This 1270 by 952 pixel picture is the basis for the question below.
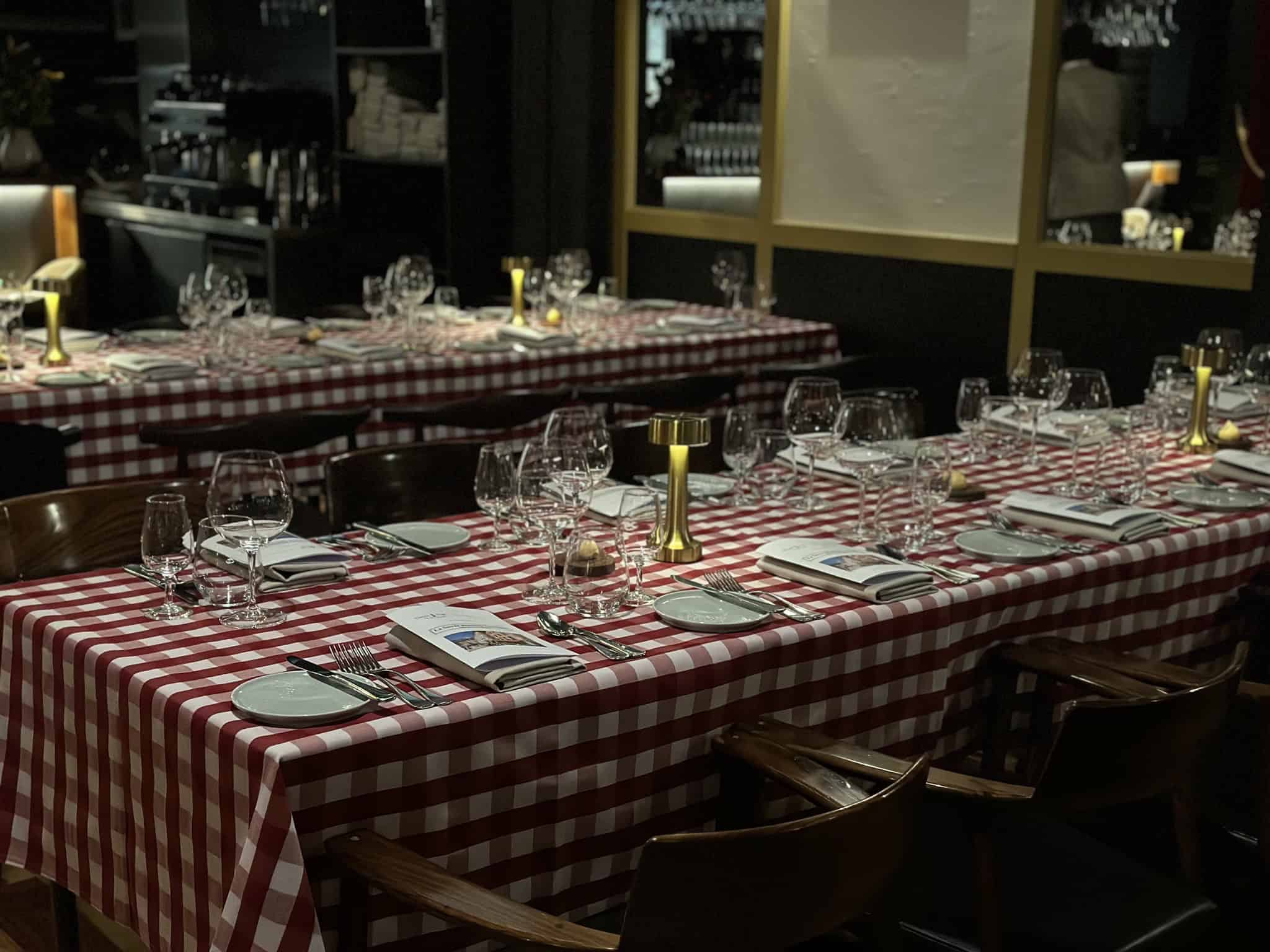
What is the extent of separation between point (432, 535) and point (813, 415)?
0.82 m

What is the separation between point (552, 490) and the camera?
257 cm

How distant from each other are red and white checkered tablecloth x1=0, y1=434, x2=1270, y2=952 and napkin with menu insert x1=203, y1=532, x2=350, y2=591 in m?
0.03

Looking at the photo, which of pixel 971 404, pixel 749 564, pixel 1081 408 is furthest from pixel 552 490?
pixel 1081 408

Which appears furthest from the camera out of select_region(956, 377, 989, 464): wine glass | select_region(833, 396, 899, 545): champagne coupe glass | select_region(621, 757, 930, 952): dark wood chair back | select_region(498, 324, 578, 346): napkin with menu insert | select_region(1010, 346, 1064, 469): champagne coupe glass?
select_region(498, 324, 578, 346): napkin with menu insert

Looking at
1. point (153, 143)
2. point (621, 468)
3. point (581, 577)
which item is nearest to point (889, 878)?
point (581, 577)

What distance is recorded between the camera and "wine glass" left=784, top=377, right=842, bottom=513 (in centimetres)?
304

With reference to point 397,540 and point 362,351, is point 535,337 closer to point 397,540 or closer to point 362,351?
point 362,351

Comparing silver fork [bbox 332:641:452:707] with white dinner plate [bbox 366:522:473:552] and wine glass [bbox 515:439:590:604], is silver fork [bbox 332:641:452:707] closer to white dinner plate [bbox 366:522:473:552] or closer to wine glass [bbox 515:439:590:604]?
wine glass [bbox 515:439:590:604]

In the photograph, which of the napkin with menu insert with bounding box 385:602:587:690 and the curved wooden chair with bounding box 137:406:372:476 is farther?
the curved wooden chair with bounding box 137:406:372:476

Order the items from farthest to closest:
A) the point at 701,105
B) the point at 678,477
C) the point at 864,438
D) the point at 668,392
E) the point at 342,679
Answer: the point at 701,105 < the point at 668,392 < the point at 864,438 < the point at 678,477 < the point at 342,679

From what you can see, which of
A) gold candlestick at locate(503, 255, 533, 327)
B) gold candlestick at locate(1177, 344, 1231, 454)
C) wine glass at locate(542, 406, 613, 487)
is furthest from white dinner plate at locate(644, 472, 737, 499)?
gold candlestick at locate(503, 255, 533, 327)

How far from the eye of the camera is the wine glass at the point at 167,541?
2.28m

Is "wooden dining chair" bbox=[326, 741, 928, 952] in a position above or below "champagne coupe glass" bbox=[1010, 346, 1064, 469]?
below

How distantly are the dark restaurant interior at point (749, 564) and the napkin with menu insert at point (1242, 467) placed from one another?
6cm
